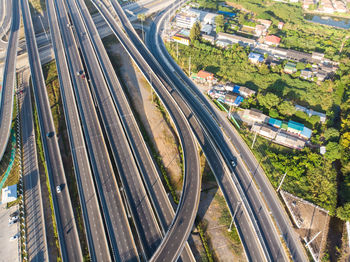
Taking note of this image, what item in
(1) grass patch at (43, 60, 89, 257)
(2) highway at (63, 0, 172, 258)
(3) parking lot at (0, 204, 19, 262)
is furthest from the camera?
(1) grass patch at (43, 60, 89, 257)

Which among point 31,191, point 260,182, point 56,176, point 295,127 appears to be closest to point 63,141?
point 56,176

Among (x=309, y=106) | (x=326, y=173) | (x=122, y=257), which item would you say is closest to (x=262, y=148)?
(x=326, y=173)

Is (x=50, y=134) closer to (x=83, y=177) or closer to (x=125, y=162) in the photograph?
(x=83, y=177)

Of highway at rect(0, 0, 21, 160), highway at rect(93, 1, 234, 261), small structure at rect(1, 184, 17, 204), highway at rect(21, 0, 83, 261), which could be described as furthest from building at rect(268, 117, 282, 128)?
highway at rect(0, 0, 21, 160)

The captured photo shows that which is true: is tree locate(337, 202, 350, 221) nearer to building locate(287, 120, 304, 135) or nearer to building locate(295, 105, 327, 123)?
building locate(287, 120, 304, 135)

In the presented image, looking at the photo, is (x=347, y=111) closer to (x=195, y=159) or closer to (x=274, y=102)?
(x=274, y=102)

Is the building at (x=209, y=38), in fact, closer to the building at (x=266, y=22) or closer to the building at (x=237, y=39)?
the building at (x=237, y=39)
